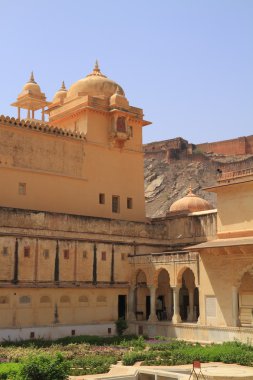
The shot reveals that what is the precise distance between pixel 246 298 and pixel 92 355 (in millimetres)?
9706

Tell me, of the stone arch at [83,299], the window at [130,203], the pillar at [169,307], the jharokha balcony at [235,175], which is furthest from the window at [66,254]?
the jharokha balcony at [235,175]

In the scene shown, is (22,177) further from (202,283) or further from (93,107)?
(202,283)

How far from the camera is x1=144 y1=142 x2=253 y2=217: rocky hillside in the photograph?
7338 centimetres

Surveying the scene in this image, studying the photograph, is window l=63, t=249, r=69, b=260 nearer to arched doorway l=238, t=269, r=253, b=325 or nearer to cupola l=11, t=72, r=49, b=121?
arched doorway l=238, t=269, r=253, b=325

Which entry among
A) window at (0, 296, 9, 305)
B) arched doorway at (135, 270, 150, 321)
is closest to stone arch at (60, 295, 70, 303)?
window at (0, 296, 9, 305)

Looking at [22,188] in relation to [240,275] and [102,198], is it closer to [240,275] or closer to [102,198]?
[102,198]

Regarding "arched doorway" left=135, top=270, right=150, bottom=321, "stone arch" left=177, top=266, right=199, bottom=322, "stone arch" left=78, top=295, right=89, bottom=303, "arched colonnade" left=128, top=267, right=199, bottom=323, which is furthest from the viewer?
"arched doorway" left=135, top=270, right=150, bottom=321

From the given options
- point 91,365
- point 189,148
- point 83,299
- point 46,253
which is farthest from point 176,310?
point 189,148

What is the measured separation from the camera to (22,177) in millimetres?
31688

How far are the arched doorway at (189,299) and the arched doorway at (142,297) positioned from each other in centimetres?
233

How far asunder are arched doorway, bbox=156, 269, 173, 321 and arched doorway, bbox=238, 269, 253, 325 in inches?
226

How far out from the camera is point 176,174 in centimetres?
7769

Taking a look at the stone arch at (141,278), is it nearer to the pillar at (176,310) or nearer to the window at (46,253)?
the pillar at (176,310)

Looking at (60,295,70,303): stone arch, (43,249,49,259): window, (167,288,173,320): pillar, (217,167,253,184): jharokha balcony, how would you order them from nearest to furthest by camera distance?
(217,167,253,184): jharokha balcony
(43,249,49,259): window
(60,295,70,303): stone arch
(167,288,173,320): pillar
